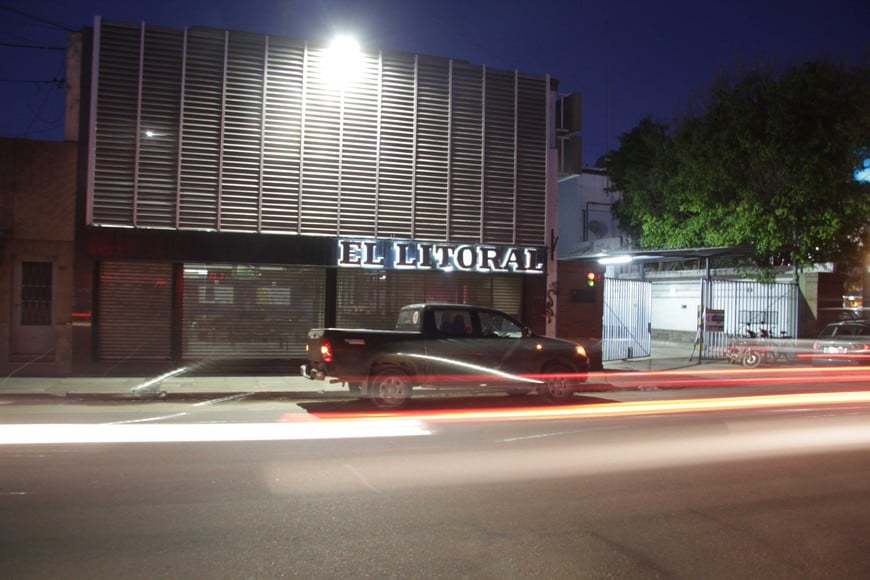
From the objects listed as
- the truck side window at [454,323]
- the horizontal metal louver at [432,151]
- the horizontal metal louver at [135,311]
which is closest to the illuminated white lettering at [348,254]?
the horizontal metal louver at [432,151]

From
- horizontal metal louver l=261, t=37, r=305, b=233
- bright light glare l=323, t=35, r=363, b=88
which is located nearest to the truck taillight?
horizontal metal louver l=261, t=37, r=305, b=233

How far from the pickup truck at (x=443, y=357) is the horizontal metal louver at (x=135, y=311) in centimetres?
563

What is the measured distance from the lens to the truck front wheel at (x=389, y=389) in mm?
12180

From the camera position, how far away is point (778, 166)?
73.7 ft

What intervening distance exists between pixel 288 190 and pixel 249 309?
3.05 meters

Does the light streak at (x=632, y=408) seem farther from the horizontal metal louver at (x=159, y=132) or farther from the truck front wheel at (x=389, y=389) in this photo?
the horizontal metal louver at (x=159, y=132)

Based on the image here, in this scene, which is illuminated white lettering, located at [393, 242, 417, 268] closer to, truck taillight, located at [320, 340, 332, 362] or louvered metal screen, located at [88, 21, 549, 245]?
louvered metal screen, located at [88, 21, 549, 245]

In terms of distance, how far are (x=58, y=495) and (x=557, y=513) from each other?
14.6ft

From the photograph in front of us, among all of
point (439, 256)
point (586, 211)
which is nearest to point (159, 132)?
point (439, 256)

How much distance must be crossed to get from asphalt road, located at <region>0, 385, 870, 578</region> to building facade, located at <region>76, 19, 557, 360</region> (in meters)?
5.89

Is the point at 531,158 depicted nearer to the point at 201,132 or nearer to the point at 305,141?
the point at 305,141

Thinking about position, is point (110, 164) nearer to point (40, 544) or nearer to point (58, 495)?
point (58, 495)

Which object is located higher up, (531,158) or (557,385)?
(531,158)

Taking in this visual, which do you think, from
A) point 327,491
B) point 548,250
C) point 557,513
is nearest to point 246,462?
point 327,491
